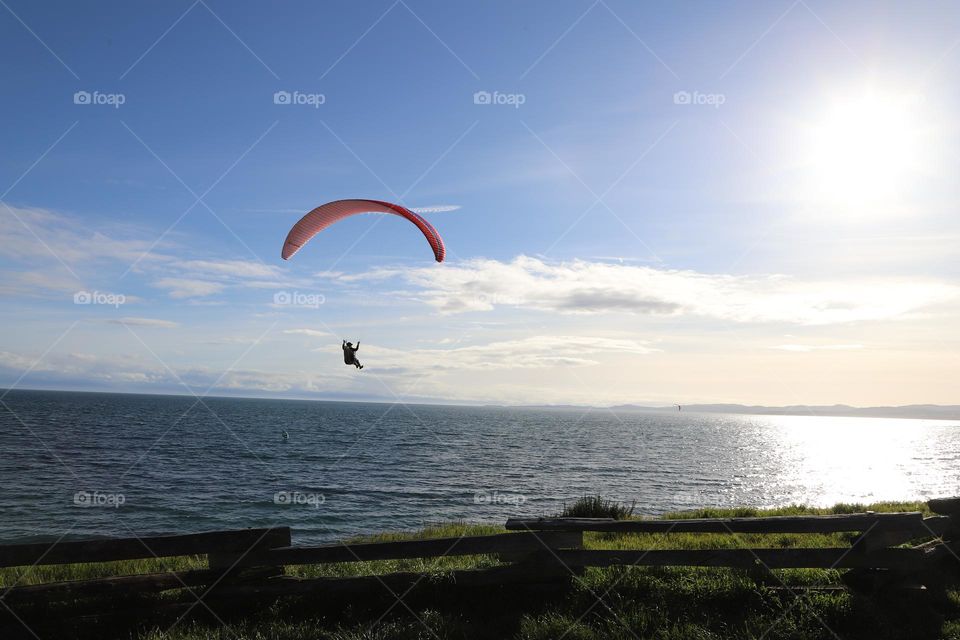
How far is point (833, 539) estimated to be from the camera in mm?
12125

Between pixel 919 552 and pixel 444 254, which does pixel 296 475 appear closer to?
pixel 444 254

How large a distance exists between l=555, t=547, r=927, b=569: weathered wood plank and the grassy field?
6.2 inches

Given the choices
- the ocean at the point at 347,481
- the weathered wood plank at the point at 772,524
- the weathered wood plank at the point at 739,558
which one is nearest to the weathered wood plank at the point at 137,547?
the weathered wood plank at the point at 772,524

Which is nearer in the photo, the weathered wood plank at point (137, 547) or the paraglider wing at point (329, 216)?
the weathered wood plank at point (137, 547)

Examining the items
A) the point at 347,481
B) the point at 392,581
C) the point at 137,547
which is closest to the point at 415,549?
the point at 392,581

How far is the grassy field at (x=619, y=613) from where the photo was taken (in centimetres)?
745

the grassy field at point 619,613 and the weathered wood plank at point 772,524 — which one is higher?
the weathered wood plank at point 772,524

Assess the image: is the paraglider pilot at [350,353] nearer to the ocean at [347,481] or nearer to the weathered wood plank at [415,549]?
the weathered wood plank at [415,549]

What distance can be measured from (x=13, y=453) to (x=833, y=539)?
67.5 metres

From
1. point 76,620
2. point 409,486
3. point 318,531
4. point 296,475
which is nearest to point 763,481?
point 409,486

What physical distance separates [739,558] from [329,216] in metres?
10.7

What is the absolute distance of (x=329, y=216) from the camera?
14125 millimetres

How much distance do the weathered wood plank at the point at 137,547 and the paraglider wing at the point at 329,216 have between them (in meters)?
7.22

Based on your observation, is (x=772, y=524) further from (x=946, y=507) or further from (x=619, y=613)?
(x=946, y=507)
